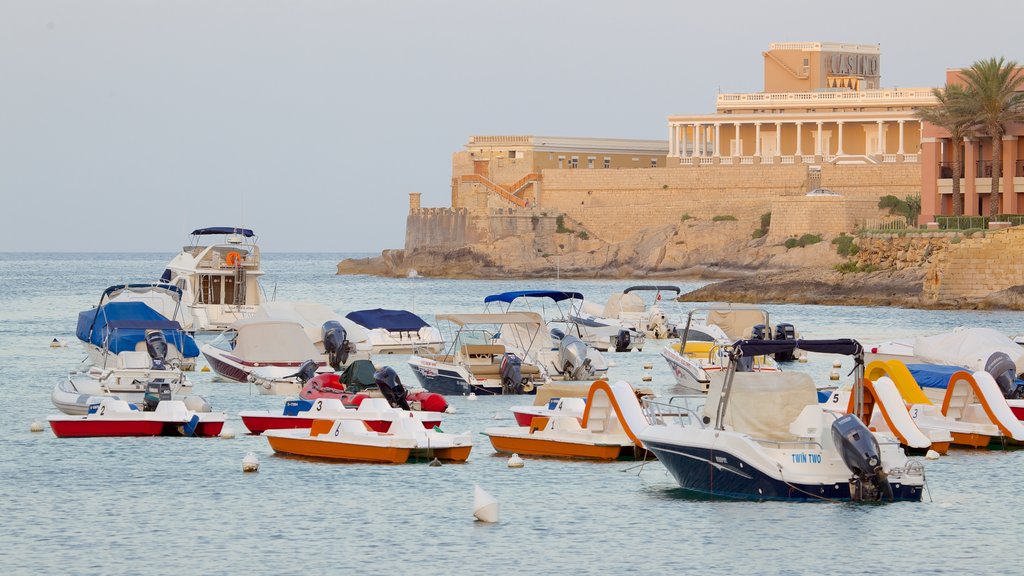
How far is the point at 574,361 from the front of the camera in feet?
107

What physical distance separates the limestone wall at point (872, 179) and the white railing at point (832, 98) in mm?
5247

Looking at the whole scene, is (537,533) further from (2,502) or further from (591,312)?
(591,312)

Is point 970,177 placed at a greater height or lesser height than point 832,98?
lesser

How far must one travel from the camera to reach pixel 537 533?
17.9 meters

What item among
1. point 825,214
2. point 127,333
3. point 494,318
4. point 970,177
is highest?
point 970,177

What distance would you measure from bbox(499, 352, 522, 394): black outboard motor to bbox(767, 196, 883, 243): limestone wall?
172ft

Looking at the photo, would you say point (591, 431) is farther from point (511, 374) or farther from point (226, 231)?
point (226, 231)

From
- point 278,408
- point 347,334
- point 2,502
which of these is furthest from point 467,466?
point 347,334

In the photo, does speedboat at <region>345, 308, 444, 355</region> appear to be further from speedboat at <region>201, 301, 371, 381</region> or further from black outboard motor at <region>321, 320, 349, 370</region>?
black outboard motor at <region>321, 320, 349, 370</region>

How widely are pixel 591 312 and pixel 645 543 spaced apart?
32568 millimetres

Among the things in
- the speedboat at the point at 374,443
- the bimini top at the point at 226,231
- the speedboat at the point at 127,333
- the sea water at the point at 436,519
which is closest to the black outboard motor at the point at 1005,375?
the sea water at the point at 436,519

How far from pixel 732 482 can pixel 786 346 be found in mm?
1626

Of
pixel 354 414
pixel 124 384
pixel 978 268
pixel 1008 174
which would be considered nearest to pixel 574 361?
pixel 124 384

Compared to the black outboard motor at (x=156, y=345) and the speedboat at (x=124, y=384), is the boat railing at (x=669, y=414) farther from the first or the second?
the black outboard motor at (x=156, y=345)
